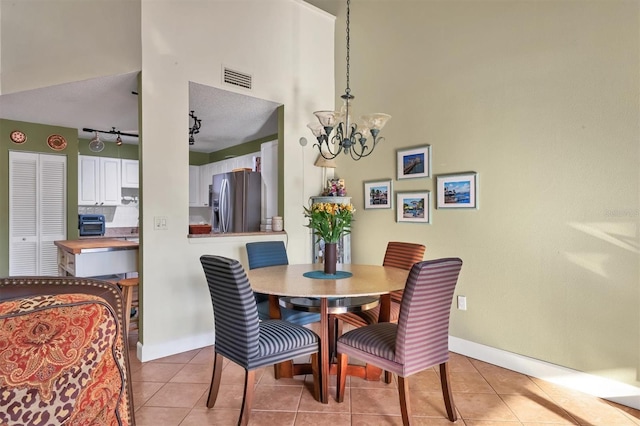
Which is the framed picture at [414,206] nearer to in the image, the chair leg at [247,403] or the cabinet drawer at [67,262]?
the chair leg at [247,403]

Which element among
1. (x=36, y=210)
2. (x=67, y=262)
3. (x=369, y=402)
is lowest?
(x=369, y=402)

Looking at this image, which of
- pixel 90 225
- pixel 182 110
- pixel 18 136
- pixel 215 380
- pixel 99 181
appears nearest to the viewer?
pixel 215 380

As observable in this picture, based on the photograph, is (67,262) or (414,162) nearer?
(414,162)

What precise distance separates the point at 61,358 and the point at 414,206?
2.94 meters

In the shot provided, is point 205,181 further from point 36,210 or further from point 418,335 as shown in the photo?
point 418,335

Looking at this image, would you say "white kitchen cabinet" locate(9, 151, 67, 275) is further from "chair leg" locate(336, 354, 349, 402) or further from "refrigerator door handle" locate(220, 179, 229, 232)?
"chair leg" locate(336, 354, 349, 402)

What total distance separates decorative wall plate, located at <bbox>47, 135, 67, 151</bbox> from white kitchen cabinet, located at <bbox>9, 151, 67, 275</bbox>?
4.5 inches

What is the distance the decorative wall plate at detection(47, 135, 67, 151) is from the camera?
4.93 metres

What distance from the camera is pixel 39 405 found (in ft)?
3.24

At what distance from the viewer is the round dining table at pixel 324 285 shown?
6.75 ft

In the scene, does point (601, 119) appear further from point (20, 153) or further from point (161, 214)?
point (20, 153)

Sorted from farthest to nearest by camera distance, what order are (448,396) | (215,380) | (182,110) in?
1. (182,110)
2. (215,380)
3. (448,396)

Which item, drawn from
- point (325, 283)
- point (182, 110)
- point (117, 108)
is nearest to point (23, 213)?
point (117, 108)

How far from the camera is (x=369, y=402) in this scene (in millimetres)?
2291
